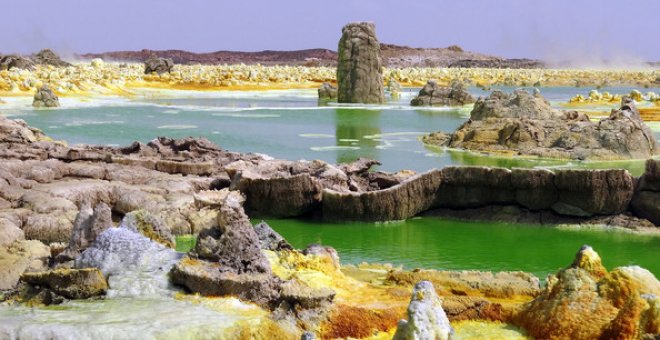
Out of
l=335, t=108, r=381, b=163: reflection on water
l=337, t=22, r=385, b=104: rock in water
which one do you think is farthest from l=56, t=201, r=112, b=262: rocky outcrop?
l=337, t=22, r=385, b=104: rock in water

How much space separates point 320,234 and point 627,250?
3.57 m

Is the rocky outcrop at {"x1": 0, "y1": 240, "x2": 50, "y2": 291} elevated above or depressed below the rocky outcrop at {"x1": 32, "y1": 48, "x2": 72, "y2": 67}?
above

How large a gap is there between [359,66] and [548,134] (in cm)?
1662

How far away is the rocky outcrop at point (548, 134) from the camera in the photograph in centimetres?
1798

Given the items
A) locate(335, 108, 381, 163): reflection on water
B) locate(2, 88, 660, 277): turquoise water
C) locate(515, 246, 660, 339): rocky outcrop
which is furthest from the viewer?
locate(335, 108, 381, 163): reflection on water

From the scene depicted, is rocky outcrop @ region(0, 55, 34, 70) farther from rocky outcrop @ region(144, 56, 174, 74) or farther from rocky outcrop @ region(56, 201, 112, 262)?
rocky outcrop @ region(56, 201, 112, 262)

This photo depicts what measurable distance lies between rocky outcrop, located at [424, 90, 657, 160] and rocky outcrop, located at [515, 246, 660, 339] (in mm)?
11833

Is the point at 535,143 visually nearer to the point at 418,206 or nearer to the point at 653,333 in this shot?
the point at 418,206

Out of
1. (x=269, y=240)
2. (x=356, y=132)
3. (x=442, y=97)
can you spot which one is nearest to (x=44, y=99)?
A: (x=356, y=132)

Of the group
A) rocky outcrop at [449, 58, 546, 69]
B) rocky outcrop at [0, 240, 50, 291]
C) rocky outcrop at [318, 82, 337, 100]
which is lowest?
rocky outcrop at [449, 58, 546, 69]

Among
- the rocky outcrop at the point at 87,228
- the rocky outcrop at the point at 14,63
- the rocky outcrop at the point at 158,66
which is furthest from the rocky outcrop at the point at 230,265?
the rocky outcrop at the point at 158,66

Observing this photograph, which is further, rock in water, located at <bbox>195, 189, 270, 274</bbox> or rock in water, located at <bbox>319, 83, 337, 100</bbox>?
rock in water, located at <bbox>319, 83, 337, 100</bbox>

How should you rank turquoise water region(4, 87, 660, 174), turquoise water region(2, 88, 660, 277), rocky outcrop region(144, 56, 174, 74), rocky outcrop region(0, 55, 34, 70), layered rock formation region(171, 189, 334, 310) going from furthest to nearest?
rocky outcrop region(144, 56, 174, 74) < rocky outcrop region(0, 55, 34, 70) < turquoise water region(4, 87, 660, 174) < turquoise water region(2, 88, 660, 277) < layered rock formation region(171, 189, 334, 310)

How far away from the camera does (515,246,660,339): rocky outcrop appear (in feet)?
19.0
